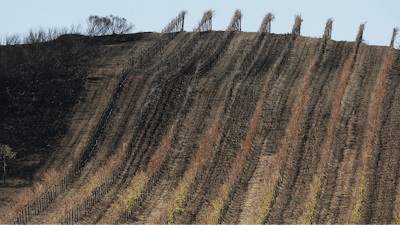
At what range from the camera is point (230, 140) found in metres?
21.8

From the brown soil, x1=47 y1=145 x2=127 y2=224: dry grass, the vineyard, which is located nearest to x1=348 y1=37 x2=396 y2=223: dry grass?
the vineyard

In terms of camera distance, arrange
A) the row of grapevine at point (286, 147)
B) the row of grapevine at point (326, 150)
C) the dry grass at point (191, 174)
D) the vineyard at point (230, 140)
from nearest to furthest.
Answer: the row of grapevine at point (326, 150) → the row of grapevine at point (286, 147) → the vineyard at point (230, 140) → the dry grass at point (191, 174)

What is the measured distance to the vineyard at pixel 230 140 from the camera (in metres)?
16.8

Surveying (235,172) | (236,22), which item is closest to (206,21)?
(236,22)

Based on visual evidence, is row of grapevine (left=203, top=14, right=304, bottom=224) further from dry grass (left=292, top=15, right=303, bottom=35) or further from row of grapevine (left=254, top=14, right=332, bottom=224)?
dry grass (left=292, top=15, right=303, bottom=35)

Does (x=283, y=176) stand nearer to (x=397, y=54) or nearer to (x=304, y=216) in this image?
(x=304, y=216)

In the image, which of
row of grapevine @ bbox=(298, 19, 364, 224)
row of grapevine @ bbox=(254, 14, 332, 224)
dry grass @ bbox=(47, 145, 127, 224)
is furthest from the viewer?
dry grass @ bbox=(47, 145, 127, 224)

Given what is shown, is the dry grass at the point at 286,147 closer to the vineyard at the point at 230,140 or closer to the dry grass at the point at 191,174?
the vineyard at the point at 230,140

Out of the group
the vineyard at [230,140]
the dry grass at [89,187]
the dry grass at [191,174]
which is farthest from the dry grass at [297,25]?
the dry grass at [89,187]

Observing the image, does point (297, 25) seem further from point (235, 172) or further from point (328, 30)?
point (235, 172)

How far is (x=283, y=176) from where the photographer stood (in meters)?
18.0

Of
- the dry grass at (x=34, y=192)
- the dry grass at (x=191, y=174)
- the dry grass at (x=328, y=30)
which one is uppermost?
the dry grass at (x=328, y=30)

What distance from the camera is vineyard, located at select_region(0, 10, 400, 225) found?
16.8 meters

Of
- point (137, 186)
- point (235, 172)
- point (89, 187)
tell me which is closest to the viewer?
point (235, 172)
